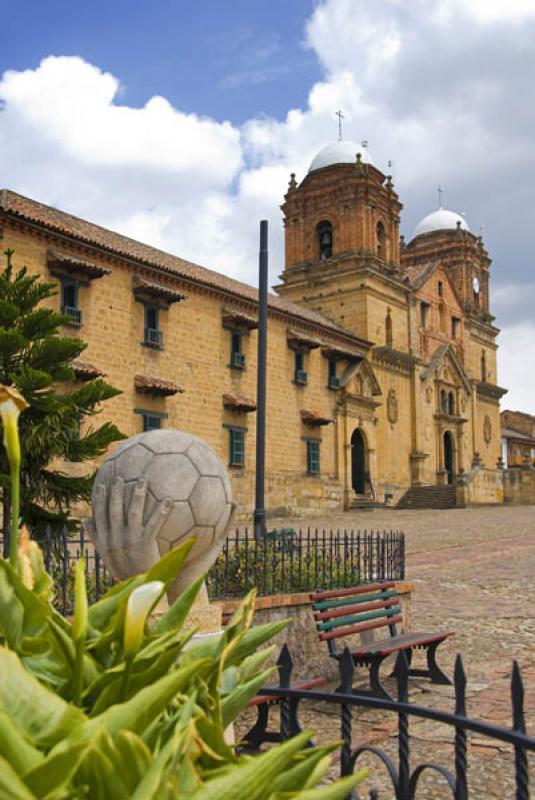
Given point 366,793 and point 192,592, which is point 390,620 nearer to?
point 366,793

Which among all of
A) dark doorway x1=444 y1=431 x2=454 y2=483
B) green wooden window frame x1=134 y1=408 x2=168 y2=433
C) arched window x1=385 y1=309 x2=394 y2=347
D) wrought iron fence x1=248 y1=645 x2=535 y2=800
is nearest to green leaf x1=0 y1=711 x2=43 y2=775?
wrought iron fence x1=248 y1=645 x2=535 y2=800

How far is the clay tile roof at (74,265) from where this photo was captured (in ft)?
70.5

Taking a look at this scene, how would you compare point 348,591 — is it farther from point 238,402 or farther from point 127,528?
point 238,402

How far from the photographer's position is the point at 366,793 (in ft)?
15.8

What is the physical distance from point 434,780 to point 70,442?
8978 millimetres

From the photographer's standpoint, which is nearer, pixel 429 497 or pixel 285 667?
pixel 285 667

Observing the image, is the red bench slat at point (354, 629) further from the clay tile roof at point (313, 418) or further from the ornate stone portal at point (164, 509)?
the clay tile roof at point (313, 418)

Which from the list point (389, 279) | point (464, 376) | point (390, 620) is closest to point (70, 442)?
point (390, 620)

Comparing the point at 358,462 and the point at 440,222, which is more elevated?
the point at 440,222

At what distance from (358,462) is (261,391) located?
903 inches

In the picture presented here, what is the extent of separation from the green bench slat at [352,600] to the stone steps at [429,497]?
1173 inches

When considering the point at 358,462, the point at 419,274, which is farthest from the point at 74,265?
the point at 419,274

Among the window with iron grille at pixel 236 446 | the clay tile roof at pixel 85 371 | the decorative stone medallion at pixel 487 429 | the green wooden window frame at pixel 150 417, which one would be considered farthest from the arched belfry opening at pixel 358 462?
the clay tile roof at pixel 85 371

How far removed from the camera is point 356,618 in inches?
282
